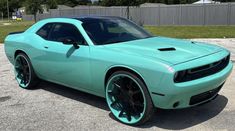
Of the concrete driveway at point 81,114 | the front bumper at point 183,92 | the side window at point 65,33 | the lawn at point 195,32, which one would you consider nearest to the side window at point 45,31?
the side window at point 65,33

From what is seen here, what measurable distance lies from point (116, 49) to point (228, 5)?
2981 cm

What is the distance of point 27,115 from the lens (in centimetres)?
539

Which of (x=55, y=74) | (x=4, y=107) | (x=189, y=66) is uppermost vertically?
(x=189, y=66)

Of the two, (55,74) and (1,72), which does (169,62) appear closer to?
(55,74)

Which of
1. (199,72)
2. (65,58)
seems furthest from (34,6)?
(199,72)

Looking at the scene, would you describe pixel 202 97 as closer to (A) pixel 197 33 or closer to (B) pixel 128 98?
(B) pixel 128 98

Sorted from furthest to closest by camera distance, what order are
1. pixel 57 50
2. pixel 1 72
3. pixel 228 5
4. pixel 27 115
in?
pixel 228 5 → pixel 1 72 → pixel 57 50 → pixel 27 115

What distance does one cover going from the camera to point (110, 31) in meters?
5.71

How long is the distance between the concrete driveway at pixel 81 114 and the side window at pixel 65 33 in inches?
43.3

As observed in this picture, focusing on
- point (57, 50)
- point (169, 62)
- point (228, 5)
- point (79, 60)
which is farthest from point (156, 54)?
point (228, 5)

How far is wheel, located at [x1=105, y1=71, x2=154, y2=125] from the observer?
4562 millimetres

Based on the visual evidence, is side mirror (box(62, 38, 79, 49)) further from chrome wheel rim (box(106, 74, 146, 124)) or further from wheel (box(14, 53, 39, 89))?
wheel (box(14, 53, 39, 89))

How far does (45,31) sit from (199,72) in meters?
3.19

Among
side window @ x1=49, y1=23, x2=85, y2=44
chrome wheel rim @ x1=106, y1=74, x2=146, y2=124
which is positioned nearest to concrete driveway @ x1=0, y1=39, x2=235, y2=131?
chrome wheel rim @ x1=106, y1=74, x2=146, y2=124
